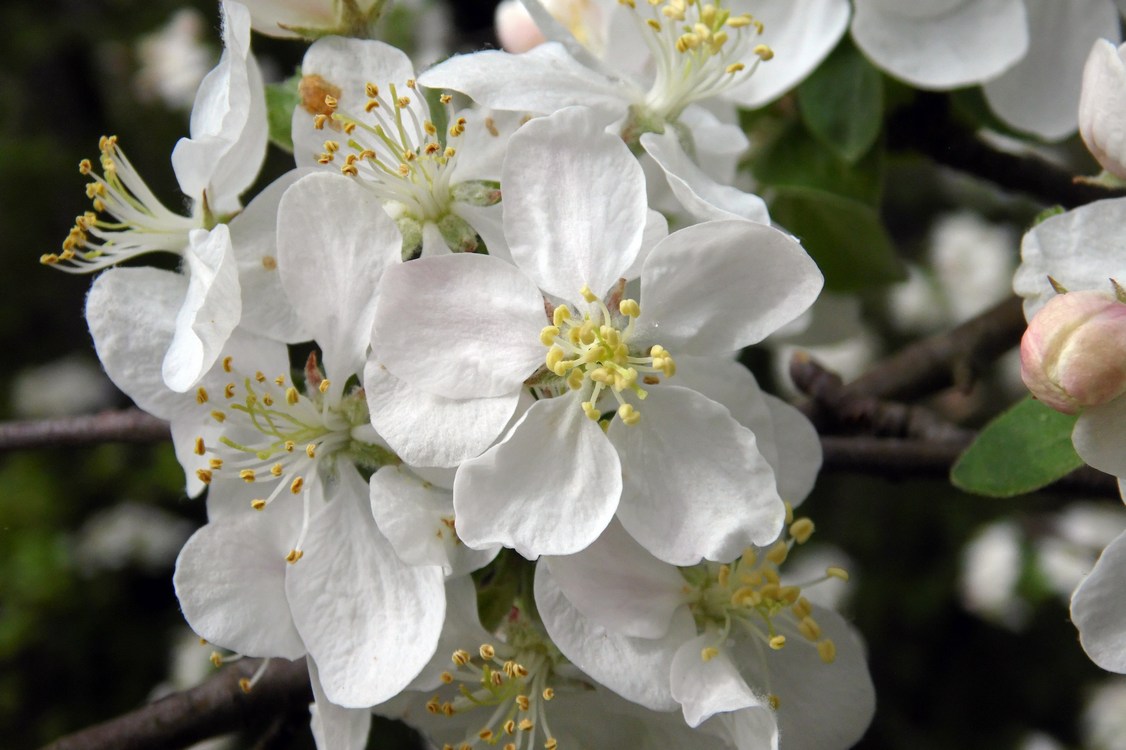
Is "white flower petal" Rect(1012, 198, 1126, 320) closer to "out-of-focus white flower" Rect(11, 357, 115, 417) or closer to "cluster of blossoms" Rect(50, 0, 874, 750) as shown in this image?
"cluster of blossoms" Rect(50, 0, 874, 750)

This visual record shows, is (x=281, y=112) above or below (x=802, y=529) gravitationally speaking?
above

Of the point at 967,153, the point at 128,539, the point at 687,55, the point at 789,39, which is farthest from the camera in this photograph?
the point at 128,539

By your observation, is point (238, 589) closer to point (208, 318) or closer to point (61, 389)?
point (208, 318)

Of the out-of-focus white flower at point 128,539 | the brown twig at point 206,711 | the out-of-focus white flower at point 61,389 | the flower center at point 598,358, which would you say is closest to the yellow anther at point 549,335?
the flower center at point 598,358

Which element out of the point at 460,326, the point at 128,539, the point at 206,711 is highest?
the point at 460,326

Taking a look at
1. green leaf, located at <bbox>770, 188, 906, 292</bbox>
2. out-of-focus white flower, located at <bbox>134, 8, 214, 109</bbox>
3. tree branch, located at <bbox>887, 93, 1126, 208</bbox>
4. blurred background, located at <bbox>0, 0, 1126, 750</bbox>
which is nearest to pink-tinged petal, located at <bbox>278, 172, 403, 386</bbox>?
green leaf, located at <bbox>770, 188, 906, 292</bbox>

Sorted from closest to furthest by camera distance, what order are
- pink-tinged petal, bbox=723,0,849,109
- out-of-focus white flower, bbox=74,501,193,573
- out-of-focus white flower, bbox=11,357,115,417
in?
pink-tinged petal, bbox=723,0,849,109
out-of-focus white flower, bbox=74,501,193,573
out-of-focus white flower, bbox=11,357,115,417

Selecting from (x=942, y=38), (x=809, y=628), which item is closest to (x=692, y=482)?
(x=809, y=628)
